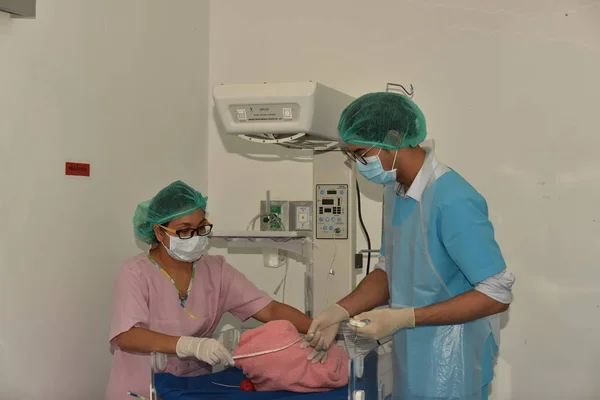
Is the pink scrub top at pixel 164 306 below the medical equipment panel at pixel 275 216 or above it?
below

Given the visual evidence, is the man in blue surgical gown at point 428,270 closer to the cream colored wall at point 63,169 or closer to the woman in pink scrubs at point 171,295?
the woman in pink scrubs at point 171,295

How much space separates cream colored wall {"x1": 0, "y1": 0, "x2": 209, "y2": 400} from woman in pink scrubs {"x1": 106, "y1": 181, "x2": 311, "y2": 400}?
8.3 inches

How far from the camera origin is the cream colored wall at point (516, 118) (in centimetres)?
276

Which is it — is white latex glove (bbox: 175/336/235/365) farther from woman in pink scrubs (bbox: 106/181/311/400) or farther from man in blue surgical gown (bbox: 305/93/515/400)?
man in blue surgical gown (bbox: 305/93/515/400)

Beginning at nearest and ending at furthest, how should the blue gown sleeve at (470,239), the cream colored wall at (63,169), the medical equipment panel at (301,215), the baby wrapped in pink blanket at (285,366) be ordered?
the blue gown sleeve at (470,239) → the baby wrapped in pink blanket at (285,366) → the cream colored wall at (63,169) → the medical equipment panel at (301,215)

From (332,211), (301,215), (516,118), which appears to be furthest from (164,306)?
(516,118)

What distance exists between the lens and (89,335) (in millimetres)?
→ 2375

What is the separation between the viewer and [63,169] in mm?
2240

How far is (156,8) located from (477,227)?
1.82m

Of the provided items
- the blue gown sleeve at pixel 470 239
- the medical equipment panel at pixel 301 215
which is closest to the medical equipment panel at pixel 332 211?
the medical equipment panel at pixel 301 215

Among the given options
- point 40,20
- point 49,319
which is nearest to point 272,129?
point 40,20

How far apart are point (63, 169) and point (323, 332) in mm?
1039

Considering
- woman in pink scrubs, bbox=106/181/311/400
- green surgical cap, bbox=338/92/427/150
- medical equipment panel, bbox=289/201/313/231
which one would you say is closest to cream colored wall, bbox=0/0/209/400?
woman in pink scrubs, bbox=106/181/311/400

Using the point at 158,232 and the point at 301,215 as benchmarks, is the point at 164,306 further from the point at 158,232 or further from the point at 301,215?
the point at 301,215
